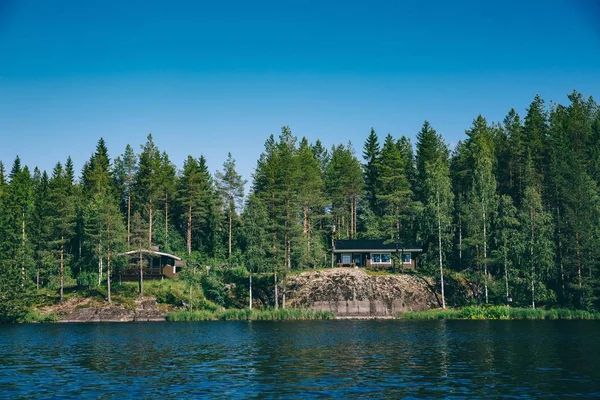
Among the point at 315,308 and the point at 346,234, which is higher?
the point at 346,234

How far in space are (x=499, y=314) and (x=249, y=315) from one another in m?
32.8

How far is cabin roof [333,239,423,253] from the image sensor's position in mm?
95812

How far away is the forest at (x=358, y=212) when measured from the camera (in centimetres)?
7656

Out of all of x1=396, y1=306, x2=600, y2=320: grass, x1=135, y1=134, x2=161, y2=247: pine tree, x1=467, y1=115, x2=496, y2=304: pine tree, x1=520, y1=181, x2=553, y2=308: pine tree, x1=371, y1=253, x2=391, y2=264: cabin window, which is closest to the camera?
x1=396, y1=306, x2=600, y2=320: grass

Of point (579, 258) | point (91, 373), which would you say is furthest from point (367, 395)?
point (579, 258)

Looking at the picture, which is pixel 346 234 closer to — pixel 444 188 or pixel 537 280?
pixel 444 188

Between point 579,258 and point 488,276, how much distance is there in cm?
1201

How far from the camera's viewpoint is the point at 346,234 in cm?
11456

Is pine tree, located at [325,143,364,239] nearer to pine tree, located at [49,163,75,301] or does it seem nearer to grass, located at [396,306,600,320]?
grass, located at [396,306,600,320]

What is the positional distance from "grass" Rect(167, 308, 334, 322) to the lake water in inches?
749

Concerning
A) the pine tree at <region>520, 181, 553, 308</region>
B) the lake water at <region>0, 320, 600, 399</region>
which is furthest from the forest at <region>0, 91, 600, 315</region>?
the lake water at <region>0, 320, 600, 399</region>

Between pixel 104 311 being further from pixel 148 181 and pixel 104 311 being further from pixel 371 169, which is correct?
pixel 371 169

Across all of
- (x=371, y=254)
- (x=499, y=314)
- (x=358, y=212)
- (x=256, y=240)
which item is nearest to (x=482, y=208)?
(x=499, y=314)

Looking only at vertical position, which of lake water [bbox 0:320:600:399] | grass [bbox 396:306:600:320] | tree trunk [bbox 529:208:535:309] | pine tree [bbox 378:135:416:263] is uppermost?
pine tree [bbox 378:135:416:263]
